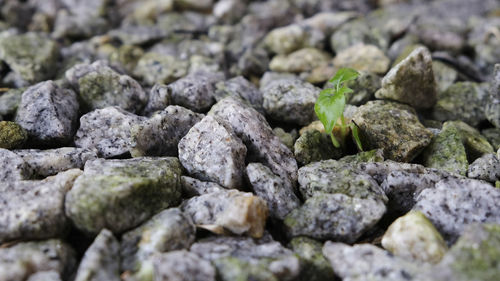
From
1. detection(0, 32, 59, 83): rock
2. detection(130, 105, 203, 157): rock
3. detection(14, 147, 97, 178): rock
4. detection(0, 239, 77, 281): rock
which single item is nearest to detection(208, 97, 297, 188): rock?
detection(130, 105, 203, 157): rock

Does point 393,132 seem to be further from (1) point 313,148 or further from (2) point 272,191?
(2) point 272,191

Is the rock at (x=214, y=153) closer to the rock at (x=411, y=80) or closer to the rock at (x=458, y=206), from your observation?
the rock at (x=458, y=206)

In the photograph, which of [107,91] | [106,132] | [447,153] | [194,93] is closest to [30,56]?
[107,91]

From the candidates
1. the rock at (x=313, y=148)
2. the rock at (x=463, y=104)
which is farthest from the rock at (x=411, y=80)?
the rock at (x=313, y=148)

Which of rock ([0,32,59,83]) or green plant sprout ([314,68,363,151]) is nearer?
green plant sprout ([314,68,363,151])

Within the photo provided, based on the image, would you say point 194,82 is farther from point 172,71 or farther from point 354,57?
point 354,57

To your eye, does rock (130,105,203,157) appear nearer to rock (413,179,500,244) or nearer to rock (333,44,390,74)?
rock (413,179,500,244)
